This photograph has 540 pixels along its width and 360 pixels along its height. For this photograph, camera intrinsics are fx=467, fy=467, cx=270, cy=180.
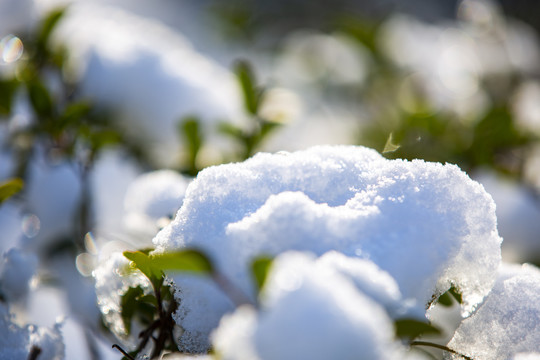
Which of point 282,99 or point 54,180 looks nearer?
point 54,180

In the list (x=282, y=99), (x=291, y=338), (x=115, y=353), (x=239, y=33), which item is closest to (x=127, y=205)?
(x=115, y=353)

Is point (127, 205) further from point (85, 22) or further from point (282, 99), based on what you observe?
point (85, 22)

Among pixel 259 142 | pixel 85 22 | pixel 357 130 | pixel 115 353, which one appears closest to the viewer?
pixel 115 353

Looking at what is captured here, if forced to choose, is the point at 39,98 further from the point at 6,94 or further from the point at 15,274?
the point at 15,274

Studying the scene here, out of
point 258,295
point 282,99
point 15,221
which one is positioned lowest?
point 15,221

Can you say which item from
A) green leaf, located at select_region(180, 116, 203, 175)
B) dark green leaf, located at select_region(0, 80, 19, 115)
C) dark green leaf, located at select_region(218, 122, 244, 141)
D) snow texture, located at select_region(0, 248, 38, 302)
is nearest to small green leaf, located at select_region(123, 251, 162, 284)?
snow texture, located at select_region(0, 248, 38, 302)

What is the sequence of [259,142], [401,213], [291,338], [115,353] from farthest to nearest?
[259,142] < [115,353] < [401,213] < [291,338]

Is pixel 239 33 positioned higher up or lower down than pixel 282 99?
lower down

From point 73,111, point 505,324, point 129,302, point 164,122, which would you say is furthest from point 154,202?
point 164,122
